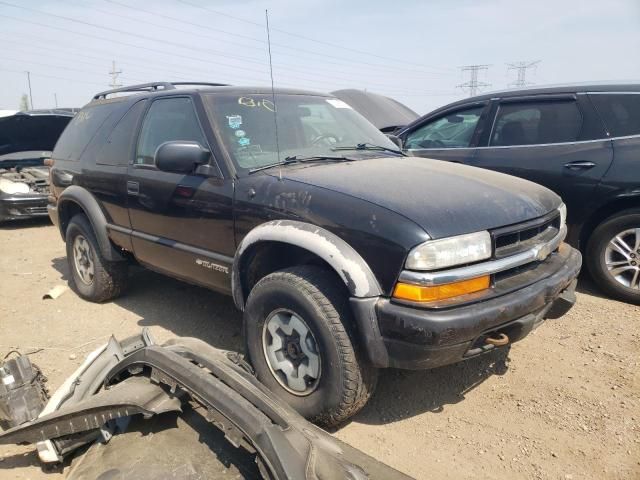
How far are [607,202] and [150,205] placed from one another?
12.3 ft

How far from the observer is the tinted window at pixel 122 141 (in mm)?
4168

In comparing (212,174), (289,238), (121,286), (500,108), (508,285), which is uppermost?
(500,108)

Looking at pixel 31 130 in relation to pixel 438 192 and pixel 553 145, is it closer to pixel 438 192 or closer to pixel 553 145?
pixel 553 145

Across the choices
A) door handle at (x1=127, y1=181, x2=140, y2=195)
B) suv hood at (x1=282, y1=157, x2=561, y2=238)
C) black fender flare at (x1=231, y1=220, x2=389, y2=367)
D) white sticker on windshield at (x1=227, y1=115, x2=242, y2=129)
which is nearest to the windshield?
white sticker on windshield at (x1=227, y1=115, x2=242, y2=129)

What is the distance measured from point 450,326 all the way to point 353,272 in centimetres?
51

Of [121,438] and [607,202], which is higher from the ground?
[607,202]

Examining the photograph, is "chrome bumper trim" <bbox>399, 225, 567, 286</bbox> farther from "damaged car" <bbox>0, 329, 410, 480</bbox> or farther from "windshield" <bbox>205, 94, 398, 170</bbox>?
"windshield" <bbox>205, 94, 398, 170</bbox>

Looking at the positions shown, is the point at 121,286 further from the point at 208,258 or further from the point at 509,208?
the point at 509,208

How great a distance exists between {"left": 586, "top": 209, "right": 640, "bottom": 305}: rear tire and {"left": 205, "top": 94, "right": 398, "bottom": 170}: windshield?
201 cm

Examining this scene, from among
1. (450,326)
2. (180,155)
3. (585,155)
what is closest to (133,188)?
(180,155)

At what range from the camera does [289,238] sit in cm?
269

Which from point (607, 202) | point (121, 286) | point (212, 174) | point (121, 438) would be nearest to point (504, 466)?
point (121, 438)

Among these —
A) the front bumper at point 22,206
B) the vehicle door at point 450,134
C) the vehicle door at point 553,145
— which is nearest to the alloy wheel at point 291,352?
the vehicle door at point 450,134

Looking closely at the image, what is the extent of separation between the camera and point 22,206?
327 inches
